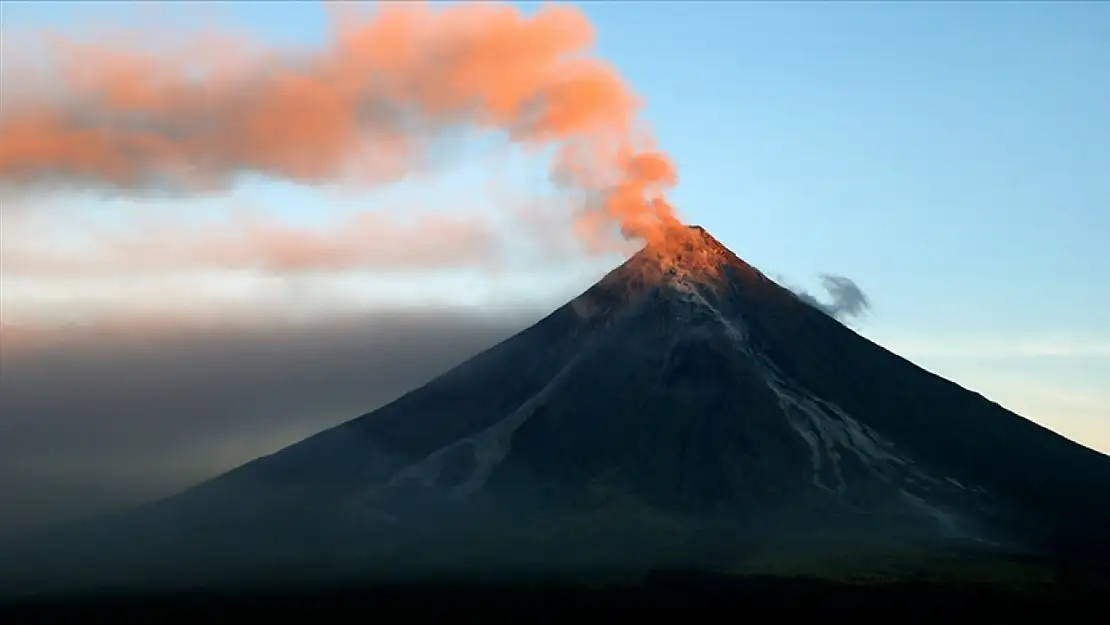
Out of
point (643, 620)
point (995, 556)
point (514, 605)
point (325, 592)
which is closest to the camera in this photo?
point (643, 620)

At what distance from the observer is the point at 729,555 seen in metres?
197

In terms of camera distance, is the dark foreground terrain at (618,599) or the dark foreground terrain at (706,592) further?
the dark foreground terrain at (706,592)

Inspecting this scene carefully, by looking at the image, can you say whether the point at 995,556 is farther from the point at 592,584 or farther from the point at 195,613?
the point at 195,613

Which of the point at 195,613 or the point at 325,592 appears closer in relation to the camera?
the point at 195,613

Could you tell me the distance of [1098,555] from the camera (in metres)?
196

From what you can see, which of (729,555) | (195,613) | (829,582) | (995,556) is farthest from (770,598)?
(195,613)

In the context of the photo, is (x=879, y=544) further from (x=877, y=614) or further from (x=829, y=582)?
(x=877, y=614)

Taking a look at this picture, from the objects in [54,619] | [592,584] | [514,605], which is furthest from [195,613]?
[592,584]

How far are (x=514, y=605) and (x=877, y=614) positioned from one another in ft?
130

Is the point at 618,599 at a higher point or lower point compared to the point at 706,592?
lower

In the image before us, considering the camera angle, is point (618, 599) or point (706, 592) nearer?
point (618, 599)

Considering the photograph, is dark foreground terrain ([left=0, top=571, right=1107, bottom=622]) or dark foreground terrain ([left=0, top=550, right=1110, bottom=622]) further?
dark foreground terrain ([left=0, top=550, right=1110, bottom=622])

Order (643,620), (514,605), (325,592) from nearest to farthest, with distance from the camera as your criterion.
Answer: (643,620)
(514,605)
(325,592)

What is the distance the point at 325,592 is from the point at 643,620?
4421 cm
